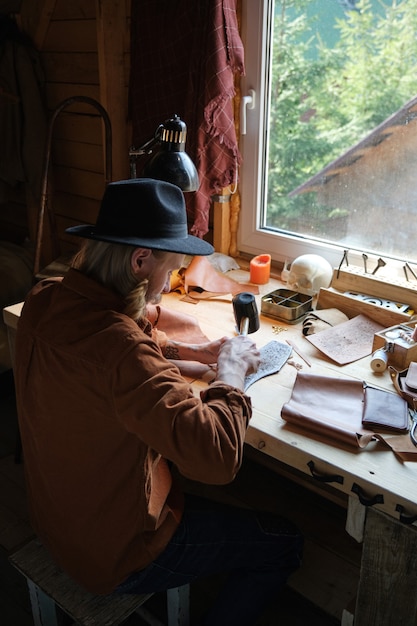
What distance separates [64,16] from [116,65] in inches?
18.5

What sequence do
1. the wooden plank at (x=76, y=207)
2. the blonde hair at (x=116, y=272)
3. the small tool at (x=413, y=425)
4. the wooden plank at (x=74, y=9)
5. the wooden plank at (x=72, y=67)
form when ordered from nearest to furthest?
the blonde hair at (x=116, y=272) < the small tool at (x=413, y=425) < the wooden plank at (x=74, y=9) < the wooden plank at (x=72, y=67) < the wooden plank at (x=76, y=207)

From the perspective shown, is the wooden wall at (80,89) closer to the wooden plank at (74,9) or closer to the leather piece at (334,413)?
the wooden plank at (74,9)

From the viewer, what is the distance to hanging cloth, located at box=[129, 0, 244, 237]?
1.96 meters

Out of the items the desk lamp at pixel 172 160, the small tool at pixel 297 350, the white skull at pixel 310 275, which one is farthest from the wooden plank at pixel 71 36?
the small tool at pixel 297 350

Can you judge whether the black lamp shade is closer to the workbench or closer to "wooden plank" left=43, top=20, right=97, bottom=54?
the workbench

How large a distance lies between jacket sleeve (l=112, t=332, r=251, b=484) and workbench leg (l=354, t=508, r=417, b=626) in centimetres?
36

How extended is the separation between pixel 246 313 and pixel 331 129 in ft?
2.74

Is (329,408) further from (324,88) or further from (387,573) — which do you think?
(324,88)

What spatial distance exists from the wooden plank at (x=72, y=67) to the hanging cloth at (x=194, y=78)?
1.33 ft

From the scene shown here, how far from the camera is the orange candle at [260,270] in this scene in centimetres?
212

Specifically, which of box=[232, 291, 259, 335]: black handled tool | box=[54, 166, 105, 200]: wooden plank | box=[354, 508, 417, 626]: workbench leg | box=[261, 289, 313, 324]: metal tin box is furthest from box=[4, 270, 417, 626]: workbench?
box=[54, 166, 105, 200]: wooden plank

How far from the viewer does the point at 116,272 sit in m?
1.17

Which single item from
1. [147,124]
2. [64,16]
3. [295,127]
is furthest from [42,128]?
[295,127]

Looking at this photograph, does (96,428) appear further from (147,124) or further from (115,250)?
(147,124)
